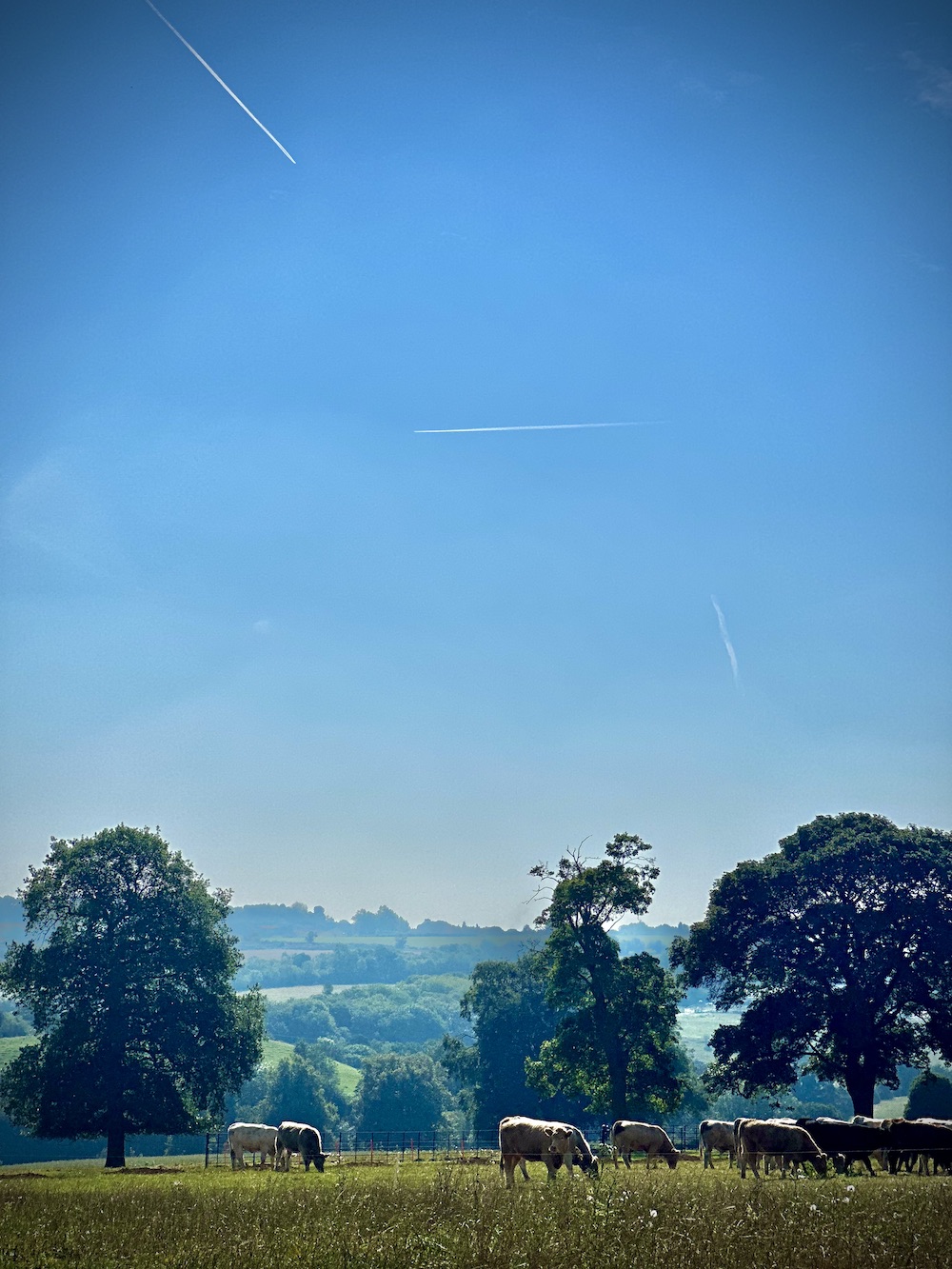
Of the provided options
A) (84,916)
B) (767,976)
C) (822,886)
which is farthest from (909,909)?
(84,916)

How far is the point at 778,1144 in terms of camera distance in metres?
30.3

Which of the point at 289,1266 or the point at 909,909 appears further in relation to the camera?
the point at 909,909

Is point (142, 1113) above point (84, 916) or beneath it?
beneath

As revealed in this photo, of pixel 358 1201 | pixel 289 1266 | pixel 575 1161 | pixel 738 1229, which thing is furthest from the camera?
pixel 575 1161

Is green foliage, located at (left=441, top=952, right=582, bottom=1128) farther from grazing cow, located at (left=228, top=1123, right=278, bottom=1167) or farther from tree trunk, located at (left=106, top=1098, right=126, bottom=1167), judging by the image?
grazing cow, located at (left=228, top=1123, right=278, bottom=1167)

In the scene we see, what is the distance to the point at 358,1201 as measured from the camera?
17219 millimetres

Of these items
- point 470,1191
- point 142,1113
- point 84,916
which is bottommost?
point 142,1113

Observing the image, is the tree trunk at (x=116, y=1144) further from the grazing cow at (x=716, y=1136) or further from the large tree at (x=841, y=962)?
the large tree at (x=841, y=962)

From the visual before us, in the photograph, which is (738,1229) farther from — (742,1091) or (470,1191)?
(742,1091)

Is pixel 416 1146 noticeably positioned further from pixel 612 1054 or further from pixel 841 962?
pixel 841 962

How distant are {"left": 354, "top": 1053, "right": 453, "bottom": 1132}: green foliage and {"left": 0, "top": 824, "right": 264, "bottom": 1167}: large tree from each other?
78.2m

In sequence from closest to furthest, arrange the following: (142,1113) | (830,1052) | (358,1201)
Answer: (358,1201) < (142,1113) < (830,1052)

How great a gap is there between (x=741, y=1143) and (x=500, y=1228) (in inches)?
730

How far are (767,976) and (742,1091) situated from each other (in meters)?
5.40
